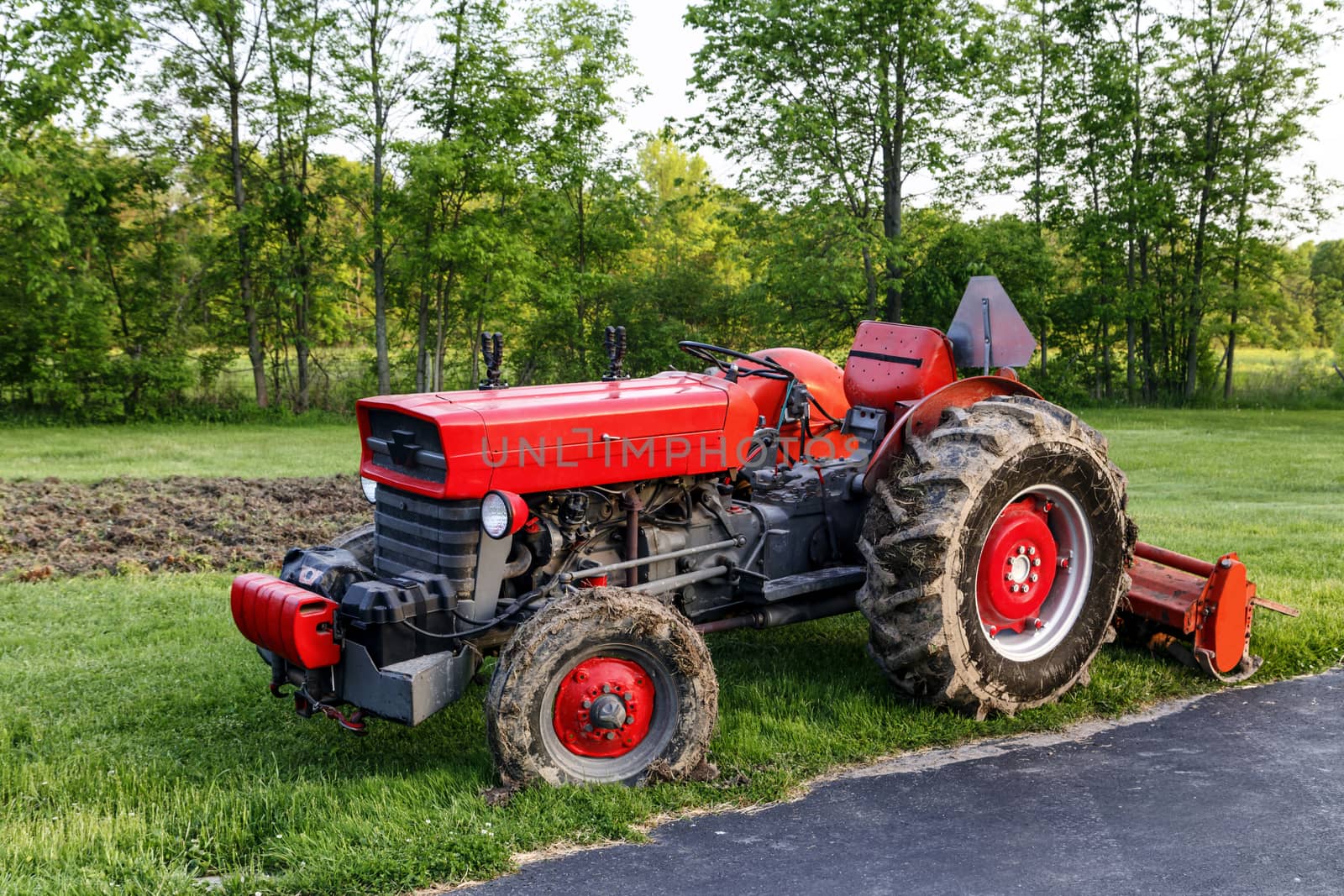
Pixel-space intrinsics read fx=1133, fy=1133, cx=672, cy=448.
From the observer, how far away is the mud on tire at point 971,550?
Answer: 4.43 metres

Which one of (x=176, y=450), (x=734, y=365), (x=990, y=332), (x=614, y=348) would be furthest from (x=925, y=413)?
(x=176, y=450)

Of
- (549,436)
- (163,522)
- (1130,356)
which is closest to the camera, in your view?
(549,436)

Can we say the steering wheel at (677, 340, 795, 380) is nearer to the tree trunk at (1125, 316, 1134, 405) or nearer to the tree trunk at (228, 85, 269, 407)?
the tree trunk at (228, 85, 269, 407)

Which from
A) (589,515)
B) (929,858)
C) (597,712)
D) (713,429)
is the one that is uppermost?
(713,429)

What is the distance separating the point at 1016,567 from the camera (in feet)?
15.9

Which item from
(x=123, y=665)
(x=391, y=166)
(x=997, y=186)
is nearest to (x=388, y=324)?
(x=391, y=166)

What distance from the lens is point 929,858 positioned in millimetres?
3475

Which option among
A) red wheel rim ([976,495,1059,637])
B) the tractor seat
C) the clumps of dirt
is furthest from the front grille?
the clumps of dirt

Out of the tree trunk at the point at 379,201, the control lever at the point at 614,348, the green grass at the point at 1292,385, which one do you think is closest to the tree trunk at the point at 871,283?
the green grass at the point at 1292,385

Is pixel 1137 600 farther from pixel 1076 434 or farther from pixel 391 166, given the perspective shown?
pixel 391 166

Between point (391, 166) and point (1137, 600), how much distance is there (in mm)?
20153

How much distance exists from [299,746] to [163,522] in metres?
5.35

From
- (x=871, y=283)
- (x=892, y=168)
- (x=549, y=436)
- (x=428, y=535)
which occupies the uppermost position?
(x=892, y=168)

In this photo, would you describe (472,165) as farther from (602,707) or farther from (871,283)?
(602,707)
